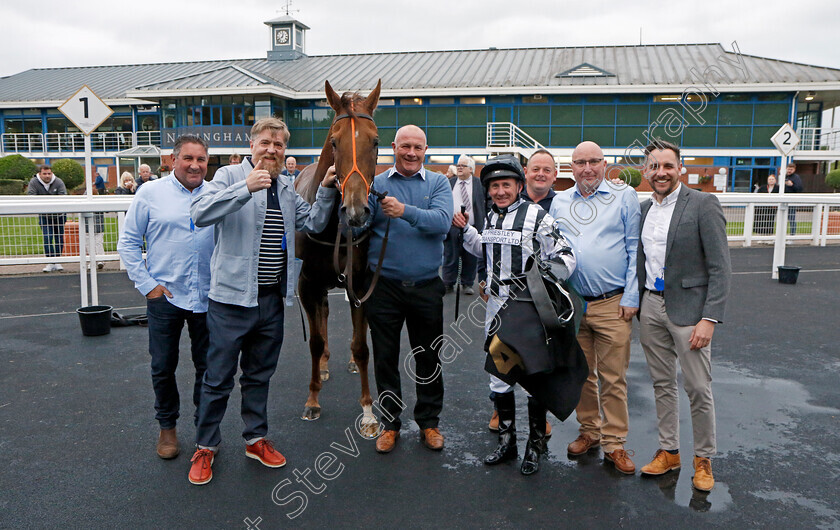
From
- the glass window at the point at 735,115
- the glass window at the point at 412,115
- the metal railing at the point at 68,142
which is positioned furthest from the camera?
the metal railing at the point at 68,142

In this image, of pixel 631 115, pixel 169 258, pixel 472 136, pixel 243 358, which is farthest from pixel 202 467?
pixel 631 115

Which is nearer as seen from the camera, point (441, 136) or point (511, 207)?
point (511, 207)

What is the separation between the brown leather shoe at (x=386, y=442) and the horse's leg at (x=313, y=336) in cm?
71

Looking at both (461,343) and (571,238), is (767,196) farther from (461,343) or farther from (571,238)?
(571,238)

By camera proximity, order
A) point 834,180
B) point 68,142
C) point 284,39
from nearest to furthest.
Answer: point 834,180 < point 68,142 < point 284,39

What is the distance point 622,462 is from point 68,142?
38.5 metres

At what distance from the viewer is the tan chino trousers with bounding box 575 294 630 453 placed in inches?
144

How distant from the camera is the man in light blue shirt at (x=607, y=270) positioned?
362 centimetres

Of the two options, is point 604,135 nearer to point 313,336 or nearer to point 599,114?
point 599,114

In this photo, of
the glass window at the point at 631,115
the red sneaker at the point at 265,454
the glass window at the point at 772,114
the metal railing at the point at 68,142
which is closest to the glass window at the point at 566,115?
the glass window at the point at 631,115

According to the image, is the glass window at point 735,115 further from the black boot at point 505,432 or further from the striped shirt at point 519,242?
the black boot at point 505,432

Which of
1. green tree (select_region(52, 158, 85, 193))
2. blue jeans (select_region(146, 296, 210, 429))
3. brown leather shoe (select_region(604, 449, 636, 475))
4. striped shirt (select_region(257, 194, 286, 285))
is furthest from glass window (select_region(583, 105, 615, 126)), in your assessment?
blue jeans (select_region(146, 296, 210, 429))

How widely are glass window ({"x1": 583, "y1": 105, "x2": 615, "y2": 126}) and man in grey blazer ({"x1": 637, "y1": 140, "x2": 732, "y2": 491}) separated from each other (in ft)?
85.9

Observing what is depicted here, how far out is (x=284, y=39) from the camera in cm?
3800
